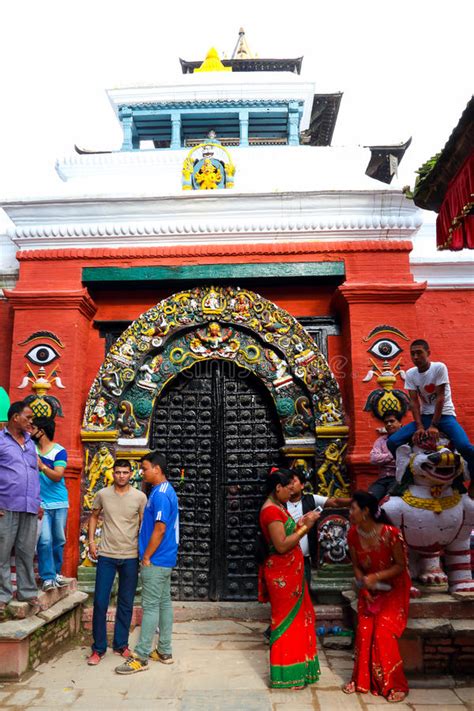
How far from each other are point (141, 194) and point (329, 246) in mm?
2244

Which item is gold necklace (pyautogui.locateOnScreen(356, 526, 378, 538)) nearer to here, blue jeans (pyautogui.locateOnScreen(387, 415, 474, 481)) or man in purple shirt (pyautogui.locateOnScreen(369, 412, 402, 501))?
blue jeans (pyautogui.locateOnScreen(387, 415, 474, 481))

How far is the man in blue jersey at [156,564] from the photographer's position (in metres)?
4.48

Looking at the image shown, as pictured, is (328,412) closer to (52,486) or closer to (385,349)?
(385,349)

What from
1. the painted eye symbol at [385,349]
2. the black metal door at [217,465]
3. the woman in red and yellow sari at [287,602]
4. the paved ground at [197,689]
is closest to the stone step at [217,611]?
the black metal door at [217,465]

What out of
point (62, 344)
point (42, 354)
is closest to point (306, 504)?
point (62, 344)

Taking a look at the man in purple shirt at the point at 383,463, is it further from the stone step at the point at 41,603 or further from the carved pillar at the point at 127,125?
the carved pillar at the point at 127,125

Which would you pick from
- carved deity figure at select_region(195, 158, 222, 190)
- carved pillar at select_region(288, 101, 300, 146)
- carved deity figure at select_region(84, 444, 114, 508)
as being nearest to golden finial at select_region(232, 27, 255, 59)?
carved pillar at select_region(288, 101, 300, 146)

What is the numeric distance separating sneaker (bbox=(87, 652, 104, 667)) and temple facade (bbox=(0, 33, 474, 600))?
1399 mm

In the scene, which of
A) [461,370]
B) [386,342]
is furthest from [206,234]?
[461,370]

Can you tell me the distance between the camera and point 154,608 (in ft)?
14.8

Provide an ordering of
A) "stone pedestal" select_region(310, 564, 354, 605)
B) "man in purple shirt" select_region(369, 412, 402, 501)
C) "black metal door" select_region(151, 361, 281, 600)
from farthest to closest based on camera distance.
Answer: "black metal door" select_region(151, 361, 281, 600) < "stone pedestal" select_region(310, 564, 354, 605) < "man in purple shirt" select_region(369, 412, 402, 501)

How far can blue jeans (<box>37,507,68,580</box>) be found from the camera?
531cm

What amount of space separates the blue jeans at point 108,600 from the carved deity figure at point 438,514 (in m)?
2.16

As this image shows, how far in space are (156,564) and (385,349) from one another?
333cm
